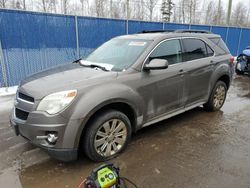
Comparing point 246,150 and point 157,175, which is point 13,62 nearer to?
point 157,175

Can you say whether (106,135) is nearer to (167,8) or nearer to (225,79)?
(225,79)

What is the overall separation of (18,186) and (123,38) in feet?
9.71

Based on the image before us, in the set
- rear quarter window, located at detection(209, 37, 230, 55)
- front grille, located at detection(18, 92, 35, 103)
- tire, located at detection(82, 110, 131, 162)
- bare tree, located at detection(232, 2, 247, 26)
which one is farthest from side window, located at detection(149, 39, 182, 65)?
bare tree, located at detection(232, 2, 247, 26)

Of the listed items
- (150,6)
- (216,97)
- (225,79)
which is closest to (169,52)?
(216,97)

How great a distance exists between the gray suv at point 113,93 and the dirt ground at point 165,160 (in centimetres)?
29

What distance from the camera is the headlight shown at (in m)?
2.65

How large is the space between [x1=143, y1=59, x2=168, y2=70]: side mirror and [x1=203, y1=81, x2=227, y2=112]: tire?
204cm

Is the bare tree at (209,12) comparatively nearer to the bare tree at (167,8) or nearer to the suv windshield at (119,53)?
the bare tree at (167,8)

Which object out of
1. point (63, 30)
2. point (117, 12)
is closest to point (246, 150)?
point (63, 30)

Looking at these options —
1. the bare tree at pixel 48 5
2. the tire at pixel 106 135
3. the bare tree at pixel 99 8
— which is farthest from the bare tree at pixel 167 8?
the tire at pixel 106 135

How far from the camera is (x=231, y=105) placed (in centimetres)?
569

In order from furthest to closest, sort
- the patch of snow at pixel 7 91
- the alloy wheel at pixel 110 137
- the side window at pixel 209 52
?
the patch of snow at pixel 7 91, the side window at pixel 209 52, the alloy wheel at pixel 110 137

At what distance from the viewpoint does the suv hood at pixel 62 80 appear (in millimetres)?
2783

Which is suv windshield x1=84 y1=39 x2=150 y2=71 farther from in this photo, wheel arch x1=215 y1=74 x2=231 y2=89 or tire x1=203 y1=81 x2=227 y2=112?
wheel arch x1=215 y1=74 x2=231 y2=89
